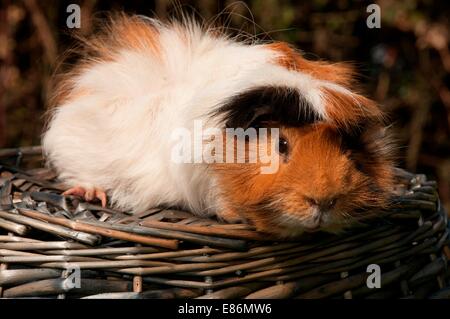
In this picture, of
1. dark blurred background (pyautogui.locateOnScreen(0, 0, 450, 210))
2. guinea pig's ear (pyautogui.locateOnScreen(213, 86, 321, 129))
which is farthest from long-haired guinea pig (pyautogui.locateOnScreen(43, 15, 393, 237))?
dark blurred background (pyautogui.locateOnScreen(0, 0, 450, 210))

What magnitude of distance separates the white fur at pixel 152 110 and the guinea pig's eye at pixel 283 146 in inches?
3.7

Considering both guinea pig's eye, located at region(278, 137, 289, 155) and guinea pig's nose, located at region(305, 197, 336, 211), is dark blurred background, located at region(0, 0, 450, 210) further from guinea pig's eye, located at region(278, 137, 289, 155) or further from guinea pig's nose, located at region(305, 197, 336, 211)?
guinea pig's nose, located at region(305, 197, 336, 211)

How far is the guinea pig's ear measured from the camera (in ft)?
3.99

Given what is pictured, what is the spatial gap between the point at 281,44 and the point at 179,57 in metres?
0.27

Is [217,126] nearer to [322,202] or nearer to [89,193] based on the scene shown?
[322,202]

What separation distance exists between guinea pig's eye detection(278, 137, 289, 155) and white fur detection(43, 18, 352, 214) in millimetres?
93

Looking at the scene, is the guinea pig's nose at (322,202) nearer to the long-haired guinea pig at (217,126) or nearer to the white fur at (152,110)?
the long-haired guinea pig at (217,126)

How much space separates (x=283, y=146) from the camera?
1196mm

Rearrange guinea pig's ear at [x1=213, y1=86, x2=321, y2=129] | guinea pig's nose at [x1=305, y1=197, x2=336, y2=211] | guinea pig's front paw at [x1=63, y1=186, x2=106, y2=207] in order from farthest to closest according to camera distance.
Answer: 1. guinea pig's front paw at [x1=63, y1=186, x2=106, y2=207]
2. guinea pig's ear at [x1=213, y1=86, x2=321, y2=129]
3. guinea pig's nose at [x1=305, y1=197, x2=336, y2=211]

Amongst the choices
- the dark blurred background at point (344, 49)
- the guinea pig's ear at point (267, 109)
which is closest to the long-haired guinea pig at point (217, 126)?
the guinea pig's ear at point (267, 109)

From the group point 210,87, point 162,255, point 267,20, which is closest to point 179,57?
point 210,87

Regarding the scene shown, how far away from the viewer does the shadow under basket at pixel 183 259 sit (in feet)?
3.85

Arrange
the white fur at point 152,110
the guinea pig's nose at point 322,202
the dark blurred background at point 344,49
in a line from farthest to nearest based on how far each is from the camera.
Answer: the dark blurred background at point 344,49
the white fur at point 152,110
the guinea pig's nose at point 322,202

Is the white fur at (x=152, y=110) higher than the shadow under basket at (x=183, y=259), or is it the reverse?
the white fur at (x=152, y=110)
